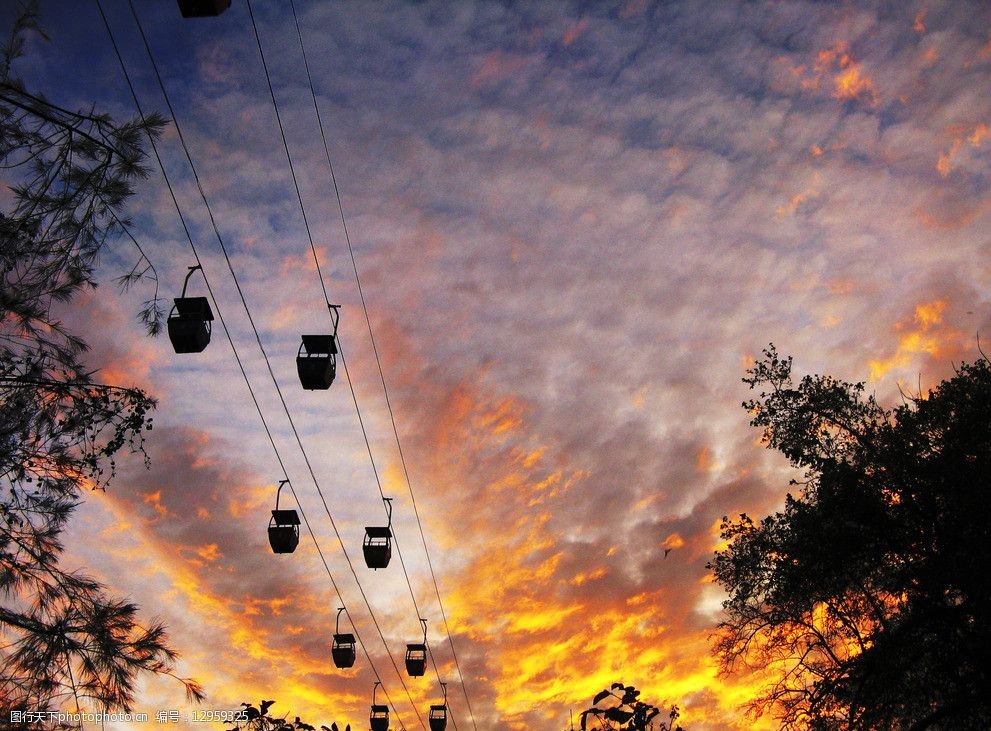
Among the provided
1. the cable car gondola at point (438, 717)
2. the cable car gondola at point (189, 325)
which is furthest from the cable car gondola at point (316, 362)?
the cable car gondola at point (438, 717)

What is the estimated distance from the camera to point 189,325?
9.27 meters

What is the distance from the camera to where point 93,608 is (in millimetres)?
6992

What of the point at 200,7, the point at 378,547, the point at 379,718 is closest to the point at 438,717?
the point at 379,718

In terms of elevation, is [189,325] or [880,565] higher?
[189,325]

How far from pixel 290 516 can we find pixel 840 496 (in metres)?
12.4

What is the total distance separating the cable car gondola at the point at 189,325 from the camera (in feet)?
30.2

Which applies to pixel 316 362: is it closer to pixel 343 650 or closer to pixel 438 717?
pixel 343 650

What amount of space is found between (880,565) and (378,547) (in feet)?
36.5

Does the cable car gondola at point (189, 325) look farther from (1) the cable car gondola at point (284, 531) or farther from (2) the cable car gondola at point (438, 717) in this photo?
(2) the cable car gondola at point (438, 717)

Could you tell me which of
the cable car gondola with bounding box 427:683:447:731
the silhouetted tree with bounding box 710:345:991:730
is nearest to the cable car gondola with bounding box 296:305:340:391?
the silhouetted tree with bounding box 710:345:991:730

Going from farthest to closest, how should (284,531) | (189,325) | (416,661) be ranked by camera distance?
1. (416,661)
2. (284,531)
3. (189,325)

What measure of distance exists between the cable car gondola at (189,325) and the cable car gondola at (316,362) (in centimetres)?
148

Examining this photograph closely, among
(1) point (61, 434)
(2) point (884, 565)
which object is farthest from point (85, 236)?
(2) point (884, 565)

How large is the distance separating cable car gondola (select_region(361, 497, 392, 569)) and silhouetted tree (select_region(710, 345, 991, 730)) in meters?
8.66
